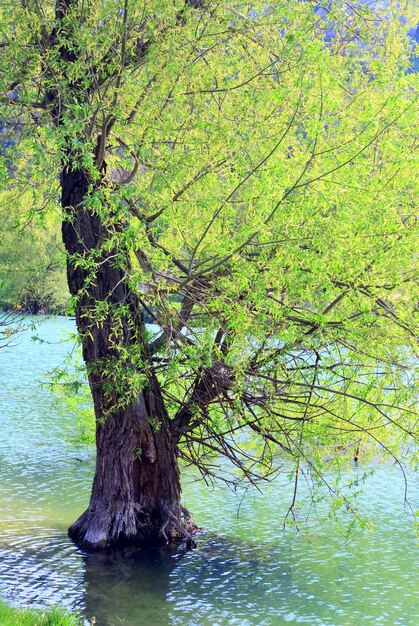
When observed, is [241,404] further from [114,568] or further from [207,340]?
[114,568]

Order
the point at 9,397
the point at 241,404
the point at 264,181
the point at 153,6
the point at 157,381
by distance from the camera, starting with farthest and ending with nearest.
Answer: the point at 9,397, the point at 157,381, the point at 241,404, the point at 153,6, the point at 264,181

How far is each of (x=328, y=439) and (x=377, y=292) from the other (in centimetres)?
253

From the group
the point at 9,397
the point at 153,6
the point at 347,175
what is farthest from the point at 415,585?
the point at 9,397

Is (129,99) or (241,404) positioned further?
(241,404)

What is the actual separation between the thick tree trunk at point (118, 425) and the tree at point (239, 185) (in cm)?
6

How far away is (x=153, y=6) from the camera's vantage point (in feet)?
35.2

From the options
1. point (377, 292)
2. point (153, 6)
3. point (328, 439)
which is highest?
point (153, 6)

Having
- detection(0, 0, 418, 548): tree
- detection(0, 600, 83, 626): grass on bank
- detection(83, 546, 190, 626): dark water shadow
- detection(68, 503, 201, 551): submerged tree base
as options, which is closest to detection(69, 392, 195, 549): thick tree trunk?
detection(68, 503, 201, 551): submerged tree base

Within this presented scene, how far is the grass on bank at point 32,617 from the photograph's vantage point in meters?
8.74

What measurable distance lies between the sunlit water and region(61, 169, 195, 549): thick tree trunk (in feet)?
1.49

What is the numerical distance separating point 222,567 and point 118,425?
2.53 m

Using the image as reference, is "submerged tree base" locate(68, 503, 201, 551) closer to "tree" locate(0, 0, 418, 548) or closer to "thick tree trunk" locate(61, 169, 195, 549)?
"thick tree trunk" locate(61, 169, 195, 549)

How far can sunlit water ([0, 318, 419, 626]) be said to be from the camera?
11.0 metres

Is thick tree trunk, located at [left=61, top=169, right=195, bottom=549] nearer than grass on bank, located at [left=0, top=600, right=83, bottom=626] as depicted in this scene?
No
